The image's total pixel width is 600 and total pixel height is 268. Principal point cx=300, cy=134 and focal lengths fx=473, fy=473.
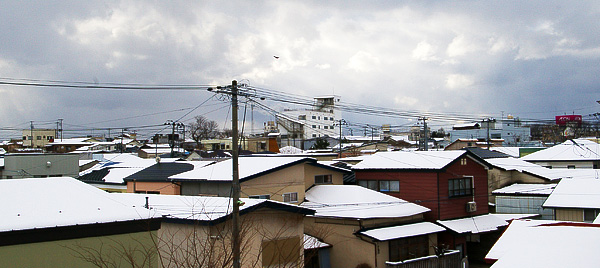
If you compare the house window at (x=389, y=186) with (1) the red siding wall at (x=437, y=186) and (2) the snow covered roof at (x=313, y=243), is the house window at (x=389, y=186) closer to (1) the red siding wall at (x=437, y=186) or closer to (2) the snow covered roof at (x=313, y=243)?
(1) the red siding wall at (x=437, y=186)

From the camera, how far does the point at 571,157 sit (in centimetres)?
3859

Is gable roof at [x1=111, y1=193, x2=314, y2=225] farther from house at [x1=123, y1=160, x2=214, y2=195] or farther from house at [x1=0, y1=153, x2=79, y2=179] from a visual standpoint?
house at [x1=0, y1=153, x2=79, y2=179]

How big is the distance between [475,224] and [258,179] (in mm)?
10928

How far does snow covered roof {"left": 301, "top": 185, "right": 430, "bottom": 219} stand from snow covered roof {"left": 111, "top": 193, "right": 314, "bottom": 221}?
6.06 metres

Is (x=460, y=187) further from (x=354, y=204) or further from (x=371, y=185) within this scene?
(x=354, y=204)

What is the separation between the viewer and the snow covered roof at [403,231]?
60.8 ft

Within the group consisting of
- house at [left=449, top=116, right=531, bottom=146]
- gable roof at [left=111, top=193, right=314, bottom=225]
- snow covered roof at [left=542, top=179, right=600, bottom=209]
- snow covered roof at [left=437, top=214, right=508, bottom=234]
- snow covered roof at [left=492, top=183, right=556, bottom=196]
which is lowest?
snow covered roof at [left=437, top=214, right=508, bottom=234]

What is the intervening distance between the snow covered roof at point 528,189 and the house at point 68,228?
926 inches

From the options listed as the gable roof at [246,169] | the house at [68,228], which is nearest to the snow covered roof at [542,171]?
the gable roof at [246,169]

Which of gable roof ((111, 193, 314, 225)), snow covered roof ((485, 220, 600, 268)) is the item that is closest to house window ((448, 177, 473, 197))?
gable roof ((111, 193, 314, 225))

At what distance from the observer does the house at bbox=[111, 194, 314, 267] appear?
1202 centimetres

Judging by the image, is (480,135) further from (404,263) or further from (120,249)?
(120,249)

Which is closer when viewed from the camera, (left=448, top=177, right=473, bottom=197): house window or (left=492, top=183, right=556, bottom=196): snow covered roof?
(left=448, top=177, right=473, bottom=197): house window

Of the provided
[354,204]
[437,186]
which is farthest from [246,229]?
[437,186]
